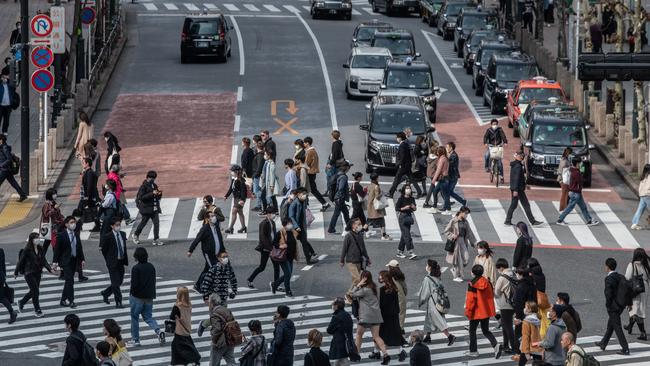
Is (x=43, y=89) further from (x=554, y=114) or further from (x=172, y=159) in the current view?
(x=554, y=114)

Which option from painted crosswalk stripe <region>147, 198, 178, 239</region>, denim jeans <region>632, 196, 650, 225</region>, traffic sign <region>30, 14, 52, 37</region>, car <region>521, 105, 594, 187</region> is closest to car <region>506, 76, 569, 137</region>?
car <region>521, 105, 594, 187</region>

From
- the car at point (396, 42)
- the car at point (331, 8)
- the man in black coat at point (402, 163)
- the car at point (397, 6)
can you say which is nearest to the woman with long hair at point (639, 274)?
the man in black coat at point (402, 163)

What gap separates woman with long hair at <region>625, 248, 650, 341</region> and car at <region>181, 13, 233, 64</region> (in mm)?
35687

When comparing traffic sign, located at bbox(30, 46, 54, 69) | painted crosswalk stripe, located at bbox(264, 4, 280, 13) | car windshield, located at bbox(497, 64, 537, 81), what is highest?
traffic sign, located at bbox(30, 46, 54, 69)

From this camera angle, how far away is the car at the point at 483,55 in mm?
54688

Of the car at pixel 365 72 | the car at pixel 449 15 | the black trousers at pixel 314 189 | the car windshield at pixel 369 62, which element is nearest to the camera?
the black trousers at pixel 314 189

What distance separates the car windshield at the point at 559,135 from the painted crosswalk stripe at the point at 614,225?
275cm

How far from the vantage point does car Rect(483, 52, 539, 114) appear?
5047 centimetres

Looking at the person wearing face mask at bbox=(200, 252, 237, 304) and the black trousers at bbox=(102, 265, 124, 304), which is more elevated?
the person wearing face mask at bbox=(200, 252, 237, 304)

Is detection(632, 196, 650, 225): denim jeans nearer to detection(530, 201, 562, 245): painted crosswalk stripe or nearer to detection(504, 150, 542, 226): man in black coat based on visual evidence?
detection(530, 201, 562, 245): painted crosswalk stripe

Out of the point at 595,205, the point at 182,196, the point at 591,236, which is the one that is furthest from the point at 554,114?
the point at 182,196

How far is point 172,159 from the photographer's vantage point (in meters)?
43.4

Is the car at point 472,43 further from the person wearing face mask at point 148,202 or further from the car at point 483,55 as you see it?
the person wearing face mask at point 148,202

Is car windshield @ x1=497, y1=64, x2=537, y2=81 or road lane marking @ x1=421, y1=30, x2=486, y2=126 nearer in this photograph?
road lane marking @ x1=421, y1=30, x2=486, y2=126
